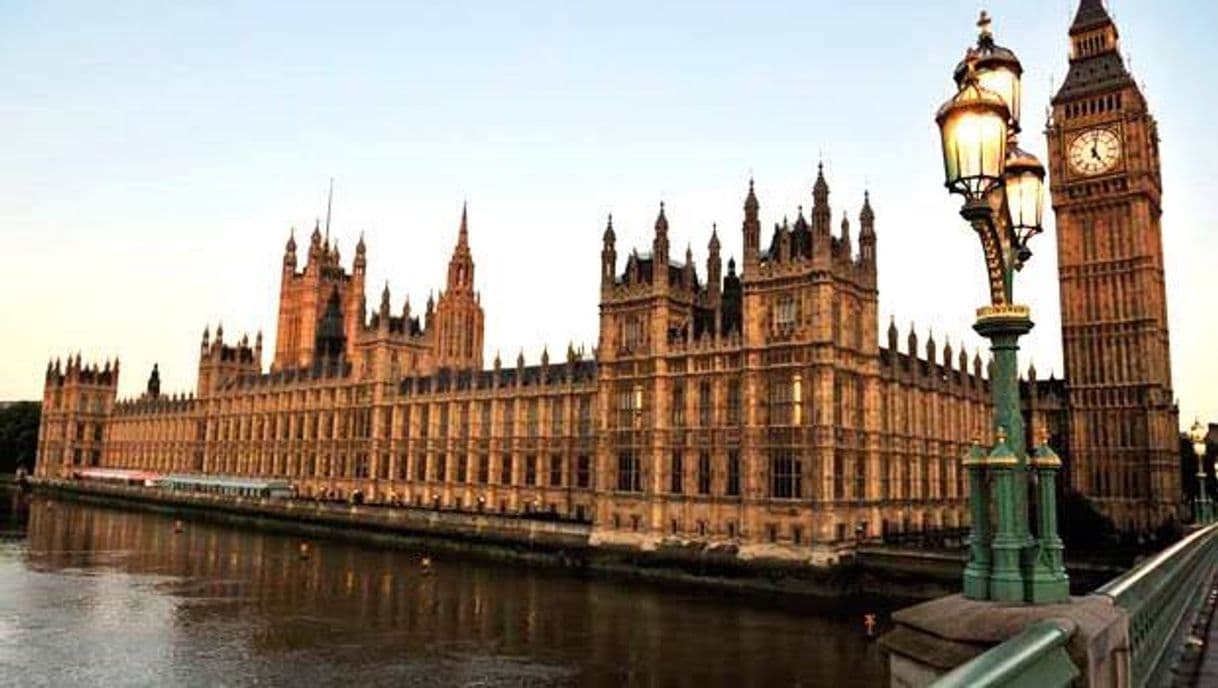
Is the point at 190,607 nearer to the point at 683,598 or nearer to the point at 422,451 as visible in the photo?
the point at 683,598

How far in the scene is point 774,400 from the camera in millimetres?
58344

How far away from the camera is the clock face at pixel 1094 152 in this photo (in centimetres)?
7975

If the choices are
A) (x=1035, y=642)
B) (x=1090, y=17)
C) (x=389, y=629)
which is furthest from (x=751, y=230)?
(x=1035, y=642)

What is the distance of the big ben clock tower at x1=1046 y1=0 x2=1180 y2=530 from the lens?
74562mm

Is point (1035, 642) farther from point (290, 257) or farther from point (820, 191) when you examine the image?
point (290, 257)

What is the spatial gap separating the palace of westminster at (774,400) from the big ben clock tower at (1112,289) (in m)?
0.18

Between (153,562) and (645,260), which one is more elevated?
(645,260)

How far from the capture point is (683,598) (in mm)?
51094

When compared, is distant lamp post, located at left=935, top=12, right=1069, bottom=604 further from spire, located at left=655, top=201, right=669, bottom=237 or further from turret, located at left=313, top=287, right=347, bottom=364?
turret, located at left=313, top=287, right=347, bottom=364

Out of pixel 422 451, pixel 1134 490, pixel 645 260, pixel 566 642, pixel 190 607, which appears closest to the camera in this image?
pixel 566 642

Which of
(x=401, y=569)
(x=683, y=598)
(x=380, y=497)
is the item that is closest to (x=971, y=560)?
(x=683, y=598)

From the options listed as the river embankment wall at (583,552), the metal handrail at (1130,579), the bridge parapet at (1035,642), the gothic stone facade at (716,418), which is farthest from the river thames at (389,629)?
the bridge parapet at (1035,642)

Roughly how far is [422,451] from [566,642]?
57038mm

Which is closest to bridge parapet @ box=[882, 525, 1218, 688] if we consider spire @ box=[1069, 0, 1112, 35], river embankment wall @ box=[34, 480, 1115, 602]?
river embankment wall @ box=[34, 480, 1115, 602]
